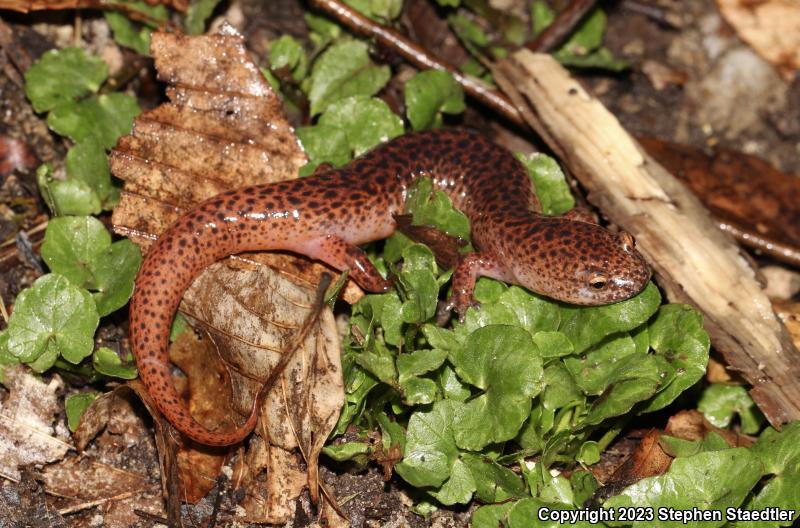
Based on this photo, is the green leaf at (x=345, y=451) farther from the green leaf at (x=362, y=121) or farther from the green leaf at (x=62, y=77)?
the green leaf at (x=62, y=77)

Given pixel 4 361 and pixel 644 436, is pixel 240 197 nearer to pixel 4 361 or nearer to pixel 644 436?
pixel 4 361

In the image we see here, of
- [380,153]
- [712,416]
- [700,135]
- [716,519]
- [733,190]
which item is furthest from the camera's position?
[700,135]

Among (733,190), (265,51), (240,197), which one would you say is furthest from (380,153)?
(733,190)

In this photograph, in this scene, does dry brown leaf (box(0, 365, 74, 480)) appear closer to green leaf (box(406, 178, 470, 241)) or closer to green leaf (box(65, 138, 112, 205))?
green leaf (box(65, 138, 112, 205))

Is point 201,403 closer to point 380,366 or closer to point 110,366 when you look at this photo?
point 110,366

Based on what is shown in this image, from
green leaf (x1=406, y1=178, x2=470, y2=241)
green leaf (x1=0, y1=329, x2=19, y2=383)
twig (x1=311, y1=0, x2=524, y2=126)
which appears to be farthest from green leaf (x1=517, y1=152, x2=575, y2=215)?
green leaf (x1=0, y1=329, x2=19, y2=383)
